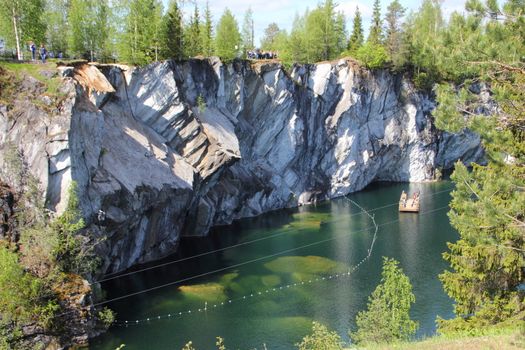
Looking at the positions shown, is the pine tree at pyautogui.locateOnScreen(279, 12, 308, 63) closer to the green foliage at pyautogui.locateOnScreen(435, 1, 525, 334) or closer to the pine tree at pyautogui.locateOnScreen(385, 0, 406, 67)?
the pine tree at pyautogui.locateOnScreen(385, 0, 406, 67)

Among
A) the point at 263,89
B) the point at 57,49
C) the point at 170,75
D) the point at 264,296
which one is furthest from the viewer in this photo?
the point at 263,89

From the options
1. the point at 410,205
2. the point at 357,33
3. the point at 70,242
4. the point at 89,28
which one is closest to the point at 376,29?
the point at 357,33

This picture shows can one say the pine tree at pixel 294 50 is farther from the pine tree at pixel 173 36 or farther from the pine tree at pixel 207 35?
the pine tree at pixel 173 36

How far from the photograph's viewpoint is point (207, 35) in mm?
60688

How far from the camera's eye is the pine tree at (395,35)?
71812 millimetres

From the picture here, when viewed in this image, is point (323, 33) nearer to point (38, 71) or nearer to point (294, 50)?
point (294, 50)

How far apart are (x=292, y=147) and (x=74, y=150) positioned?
3459 cm

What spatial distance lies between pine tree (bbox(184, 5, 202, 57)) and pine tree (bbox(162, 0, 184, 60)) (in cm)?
253

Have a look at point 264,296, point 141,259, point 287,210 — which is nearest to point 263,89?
point 287,210

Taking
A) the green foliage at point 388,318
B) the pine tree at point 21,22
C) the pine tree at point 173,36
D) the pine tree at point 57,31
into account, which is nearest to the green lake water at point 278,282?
the green foliage at point 388,318

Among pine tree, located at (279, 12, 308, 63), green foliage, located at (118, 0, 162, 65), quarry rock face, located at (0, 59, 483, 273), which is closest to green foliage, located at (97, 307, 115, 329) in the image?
quarry rock face, located at (0, 59, 483, 273)

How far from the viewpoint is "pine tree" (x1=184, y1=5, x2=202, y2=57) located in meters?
52.9

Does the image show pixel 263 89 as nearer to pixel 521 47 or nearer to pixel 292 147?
pixel 292 147

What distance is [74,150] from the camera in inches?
1299
